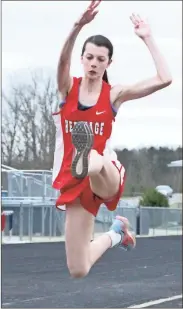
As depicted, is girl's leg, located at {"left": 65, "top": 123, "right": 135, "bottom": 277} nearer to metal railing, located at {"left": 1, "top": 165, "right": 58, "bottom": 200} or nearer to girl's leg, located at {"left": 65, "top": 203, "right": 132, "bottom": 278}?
girl's leg, located at {"left": 65, "top": 203, "right": 132, "bottom": 278}

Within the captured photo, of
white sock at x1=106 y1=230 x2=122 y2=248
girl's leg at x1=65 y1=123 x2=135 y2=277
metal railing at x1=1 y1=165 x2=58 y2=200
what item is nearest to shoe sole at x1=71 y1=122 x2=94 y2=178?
girl's leg at x1=65 y1=123 x2=135 y2=277

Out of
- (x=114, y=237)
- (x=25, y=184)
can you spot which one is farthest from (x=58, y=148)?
(x=25, y=184)

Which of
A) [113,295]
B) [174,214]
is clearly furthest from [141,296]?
[174,214]

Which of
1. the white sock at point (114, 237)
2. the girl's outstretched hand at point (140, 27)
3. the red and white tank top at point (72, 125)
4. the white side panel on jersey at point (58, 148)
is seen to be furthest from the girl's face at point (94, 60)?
the white sock at point (114, 237)

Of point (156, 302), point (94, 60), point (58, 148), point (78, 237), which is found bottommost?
point (156, 302)

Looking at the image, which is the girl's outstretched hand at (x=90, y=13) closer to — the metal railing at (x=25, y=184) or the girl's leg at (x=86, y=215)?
the girl's leg at (x=86, y=215)

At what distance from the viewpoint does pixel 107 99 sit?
6.41 m

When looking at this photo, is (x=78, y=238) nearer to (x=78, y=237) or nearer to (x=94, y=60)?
(x=78, y=237)

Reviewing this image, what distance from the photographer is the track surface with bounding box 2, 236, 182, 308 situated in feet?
41.0

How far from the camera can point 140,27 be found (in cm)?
633

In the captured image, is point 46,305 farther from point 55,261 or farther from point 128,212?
point 128,212

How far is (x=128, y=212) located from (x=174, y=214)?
8.03 m

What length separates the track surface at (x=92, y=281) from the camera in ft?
41.0

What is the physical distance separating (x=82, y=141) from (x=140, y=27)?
1005 mm
